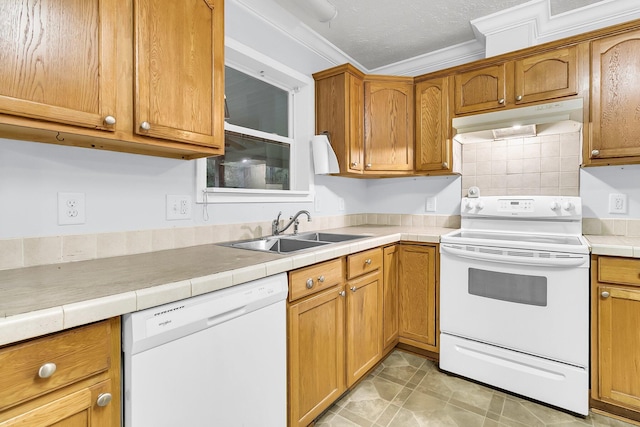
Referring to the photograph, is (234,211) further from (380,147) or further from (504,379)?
(504,379)

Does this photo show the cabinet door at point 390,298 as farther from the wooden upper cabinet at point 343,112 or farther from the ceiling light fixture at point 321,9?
the ceiling light fixture at point 321,9

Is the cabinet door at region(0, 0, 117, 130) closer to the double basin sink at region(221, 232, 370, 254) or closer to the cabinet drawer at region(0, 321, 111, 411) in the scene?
the cabinet drawer at region(0, 321, 111, 411)

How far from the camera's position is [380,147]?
107 inches

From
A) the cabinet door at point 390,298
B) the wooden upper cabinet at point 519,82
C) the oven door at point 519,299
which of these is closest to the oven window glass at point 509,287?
the oven door at point 519,299

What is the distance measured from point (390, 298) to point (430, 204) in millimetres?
1060

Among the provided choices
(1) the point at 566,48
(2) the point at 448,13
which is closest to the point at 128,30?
(2) the point at 448,13

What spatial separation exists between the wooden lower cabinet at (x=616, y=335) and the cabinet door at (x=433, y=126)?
48.2 inches

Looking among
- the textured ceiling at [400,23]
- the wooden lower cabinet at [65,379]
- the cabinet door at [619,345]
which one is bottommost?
the cabinet door at [619,345]

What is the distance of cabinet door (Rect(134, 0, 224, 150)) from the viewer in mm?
1202

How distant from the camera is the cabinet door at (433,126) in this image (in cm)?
254

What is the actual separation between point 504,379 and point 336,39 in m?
2.72

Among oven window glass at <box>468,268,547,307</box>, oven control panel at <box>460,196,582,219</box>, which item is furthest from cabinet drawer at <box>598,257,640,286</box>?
oven control panel at <box>460,196,582,219</box>

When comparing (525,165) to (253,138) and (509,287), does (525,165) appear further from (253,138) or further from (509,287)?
(253,138)

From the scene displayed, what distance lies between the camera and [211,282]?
1061 mm
